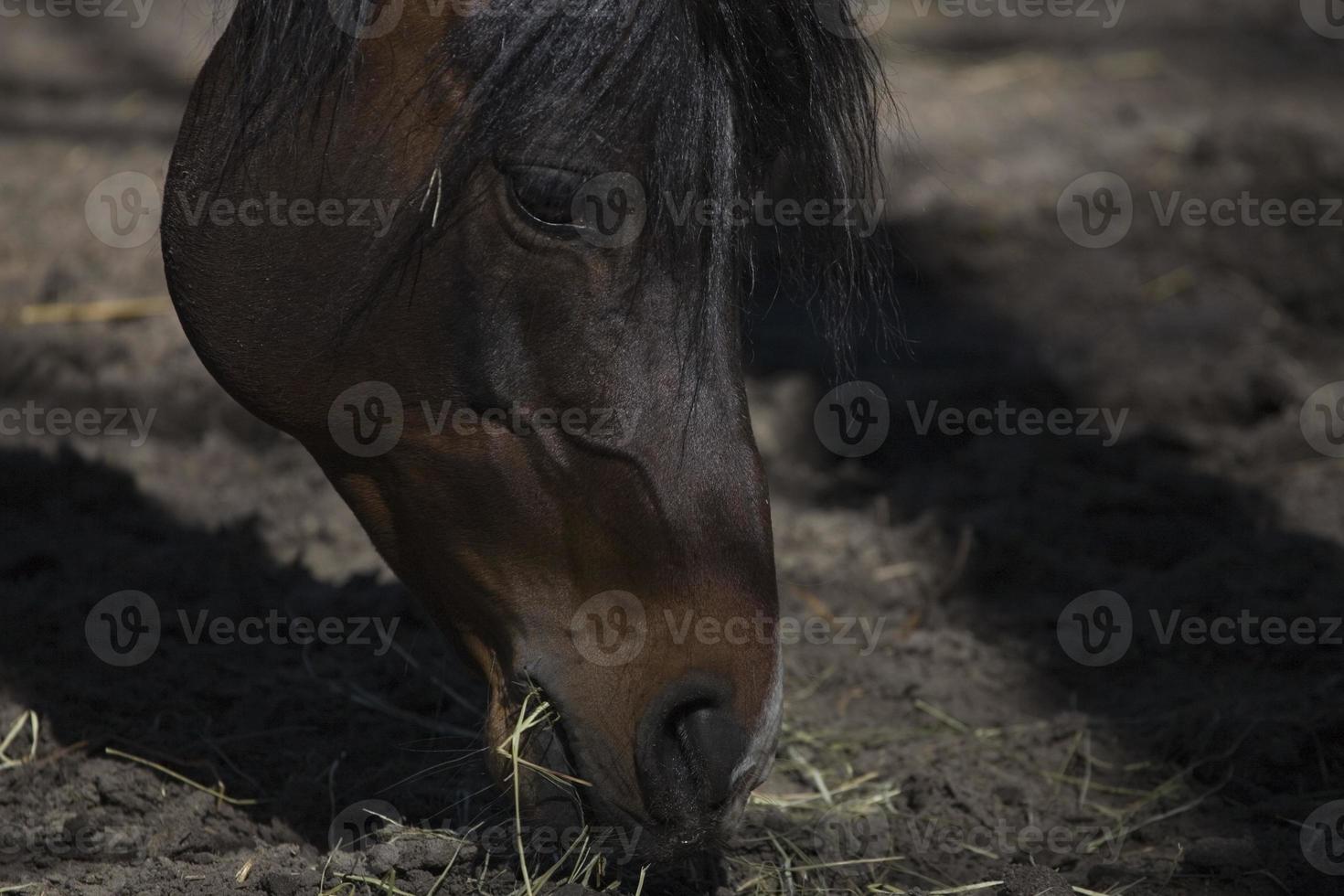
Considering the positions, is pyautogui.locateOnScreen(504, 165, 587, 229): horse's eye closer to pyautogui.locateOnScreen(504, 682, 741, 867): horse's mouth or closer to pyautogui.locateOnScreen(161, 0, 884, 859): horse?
pyautogui.locateOnScreen(161, 0, 884, 859): horse

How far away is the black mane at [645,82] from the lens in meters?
1.98

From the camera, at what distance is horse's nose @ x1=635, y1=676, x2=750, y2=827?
79.1 inches

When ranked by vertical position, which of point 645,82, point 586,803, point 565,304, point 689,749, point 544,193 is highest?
point 645,82

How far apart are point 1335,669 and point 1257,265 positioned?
125 inches

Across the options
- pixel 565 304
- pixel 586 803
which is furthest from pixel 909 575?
pixel 565 304

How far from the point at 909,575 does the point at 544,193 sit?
2271 millimetres

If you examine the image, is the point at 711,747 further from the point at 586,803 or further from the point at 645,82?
the point at 645,82

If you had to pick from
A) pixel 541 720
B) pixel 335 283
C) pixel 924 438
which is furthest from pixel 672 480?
pixel 924 438

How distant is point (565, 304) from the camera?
2045 mm

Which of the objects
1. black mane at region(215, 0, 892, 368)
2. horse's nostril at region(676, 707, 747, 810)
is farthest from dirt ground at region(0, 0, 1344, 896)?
horse's nostril at region(676, 707, 747, 810)

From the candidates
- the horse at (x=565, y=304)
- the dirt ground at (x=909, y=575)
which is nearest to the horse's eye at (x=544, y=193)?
the horse at (x=565, y=304)

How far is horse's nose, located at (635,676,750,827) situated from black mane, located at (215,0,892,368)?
2.10ft

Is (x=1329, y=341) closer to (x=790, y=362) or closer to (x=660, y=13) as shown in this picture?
(x=790, y=362)

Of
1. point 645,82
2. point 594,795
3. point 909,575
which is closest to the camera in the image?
point 645,82
